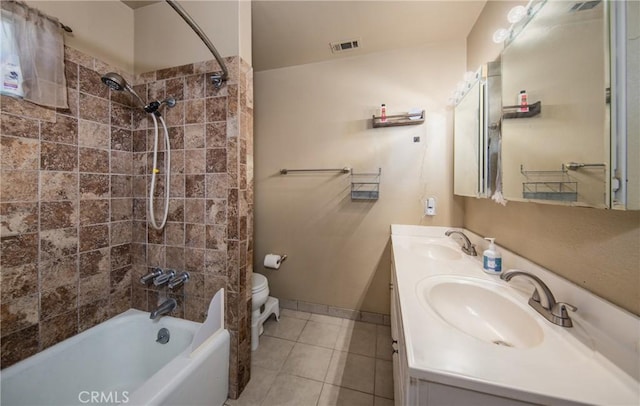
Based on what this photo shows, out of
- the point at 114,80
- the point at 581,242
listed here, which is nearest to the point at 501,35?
the point at 581,242

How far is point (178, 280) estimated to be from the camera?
132 centimetres

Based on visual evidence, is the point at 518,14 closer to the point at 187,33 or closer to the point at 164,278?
the point at 187,33

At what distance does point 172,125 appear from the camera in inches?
53.9

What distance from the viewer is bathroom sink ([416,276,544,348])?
75 centimetres

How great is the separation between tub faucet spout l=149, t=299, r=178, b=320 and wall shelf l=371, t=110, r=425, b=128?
6.61 ft

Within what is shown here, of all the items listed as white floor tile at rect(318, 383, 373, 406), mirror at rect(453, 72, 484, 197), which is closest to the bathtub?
white floor tile at rect(318, 383, 373, 406)

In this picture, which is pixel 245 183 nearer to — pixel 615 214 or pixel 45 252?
pixel 45 252

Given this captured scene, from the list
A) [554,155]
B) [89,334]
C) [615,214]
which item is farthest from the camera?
[89,334]

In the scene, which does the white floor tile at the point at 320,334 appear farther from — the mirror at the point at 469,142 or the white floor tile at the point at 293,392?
the mirror at the point at 469,142

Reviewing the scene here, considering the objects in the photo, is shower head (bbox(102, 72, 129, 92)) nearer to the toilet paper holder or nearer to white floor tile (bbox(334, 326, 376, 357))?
the toilet paper holder

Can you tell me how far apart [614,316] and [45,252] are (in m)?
2.28

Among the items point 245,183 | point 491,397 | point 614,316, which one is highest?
point 245,183

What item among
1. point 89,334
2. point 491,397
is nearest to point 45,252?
point 89,334

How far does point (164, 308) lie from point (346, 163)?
1721 mm
